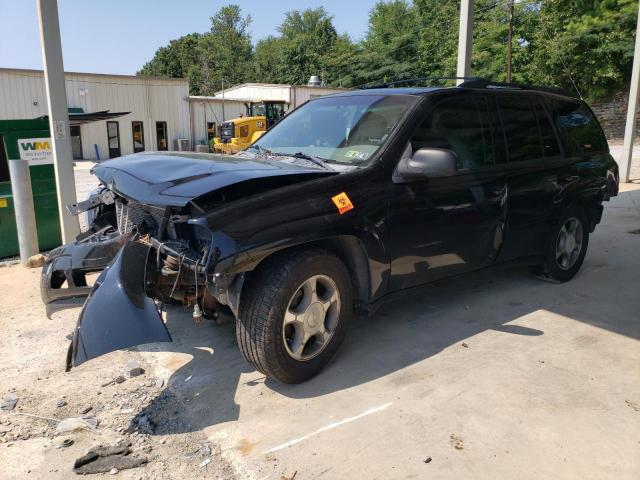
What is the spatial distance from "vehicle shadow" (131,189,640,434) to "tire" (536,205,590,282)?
13 cm

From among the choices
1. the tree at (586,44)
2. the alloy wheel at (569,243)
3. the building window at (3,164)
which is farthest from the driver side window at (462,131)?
the tree at (586,44)

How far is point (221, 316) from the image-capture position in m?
3.52

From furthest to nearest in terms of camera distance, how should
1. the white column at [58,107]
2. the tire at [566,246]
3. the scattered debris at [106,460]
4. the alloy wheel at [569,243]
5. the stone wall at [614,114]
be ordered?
→ the stone wall at [614,114] < the white column at [58,107] < the alloy wheel at [569,243] < the tire at [566,246] < the scattered debris at [106,460]

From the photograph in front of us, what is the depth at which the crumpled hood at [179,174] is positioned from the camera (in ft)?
9.64

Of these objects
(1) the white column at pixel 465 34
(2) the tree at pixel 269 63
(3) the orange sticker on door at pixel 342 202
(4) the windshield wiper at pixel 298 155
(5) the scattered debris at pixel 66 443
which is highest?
(2) the tree at pixel 269 63

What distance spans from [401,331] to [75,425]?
238 centimetres

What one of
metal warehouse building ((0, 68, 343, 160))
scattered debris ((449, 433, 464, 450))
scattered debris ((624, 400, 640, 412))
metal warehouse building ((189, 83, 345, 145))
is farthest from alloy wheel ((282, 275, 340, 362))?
metal warehouse building ((189, 83, 345, 145))

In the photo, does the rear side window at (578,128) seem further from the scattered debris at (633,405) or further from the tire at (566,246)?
the scattered debris at (633,405)

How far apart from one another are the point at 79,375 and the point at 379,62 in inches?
2168

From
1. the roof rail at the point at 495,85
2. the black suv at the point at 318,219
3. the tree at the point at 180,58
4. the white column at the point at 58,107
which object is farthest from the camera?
the tree at the point at 180,58

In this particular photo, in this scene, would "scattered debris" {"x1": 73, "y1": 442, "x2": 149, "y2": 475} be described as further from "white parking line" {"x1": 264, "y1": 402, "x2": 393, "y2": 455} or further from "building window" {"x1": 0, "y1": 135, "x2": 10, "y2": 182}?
"building window" {"x1": 0, "y1": 135, "x2": 10, "y2": 182}

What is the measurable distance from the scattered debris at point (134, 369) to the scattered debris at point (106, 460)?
82 cm

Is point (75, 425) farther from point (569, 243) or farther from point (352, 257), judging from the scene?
point (569, 243)

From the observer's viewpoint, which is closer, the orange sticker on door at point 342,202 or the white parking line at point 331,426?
the white parking line at point 331,426
